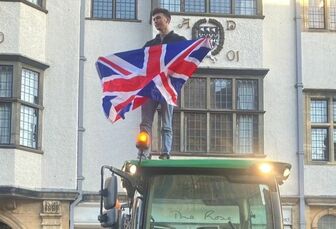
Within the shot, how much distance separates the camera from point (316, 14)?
19016mm

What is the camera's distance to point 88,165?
57.5ft

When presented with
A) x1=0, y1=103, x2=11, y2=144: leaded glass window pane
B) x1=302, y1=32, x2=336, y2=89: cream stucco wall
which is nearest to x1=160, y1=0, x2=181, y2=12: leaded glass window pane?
x1=302, y1=32, x2=336, y2=89: cream stucco wall

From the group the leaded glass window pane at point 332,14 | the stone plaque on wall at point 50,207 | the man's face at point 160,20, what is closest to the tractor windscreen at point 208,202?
the man's face at point 160,20

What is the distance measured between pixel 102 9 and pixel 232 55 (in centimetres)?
340

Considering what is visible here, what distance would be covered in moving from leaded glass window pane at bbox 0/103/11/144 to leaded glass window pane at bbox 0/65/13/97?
0.28 m

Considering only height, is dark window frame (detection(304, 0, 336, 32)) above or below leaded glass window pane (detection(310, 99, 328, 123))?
above

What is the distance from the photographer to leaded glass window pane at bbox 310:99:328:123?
18500 mm

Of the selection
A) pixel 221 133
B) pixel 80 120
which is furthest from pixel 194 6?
pixel 80 120

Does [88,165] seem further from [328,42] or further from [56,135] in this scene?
[328,42]

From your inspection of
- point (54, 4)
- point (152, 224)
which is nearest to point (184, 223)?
point (152, 224)

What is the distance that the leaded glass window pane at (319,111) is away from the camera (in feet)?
60.7

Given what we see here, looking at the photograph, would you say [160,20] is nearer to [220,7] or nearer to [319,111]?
[220,7]

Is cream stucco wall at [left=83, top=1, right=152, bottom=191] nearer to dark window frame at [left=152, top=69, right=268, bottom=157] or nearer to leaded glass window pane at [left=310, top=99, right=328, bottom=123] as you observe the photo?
dark window frame at [left=152, top=69, right=268, bottom=157]

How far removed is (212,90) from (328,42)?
3315 mm
